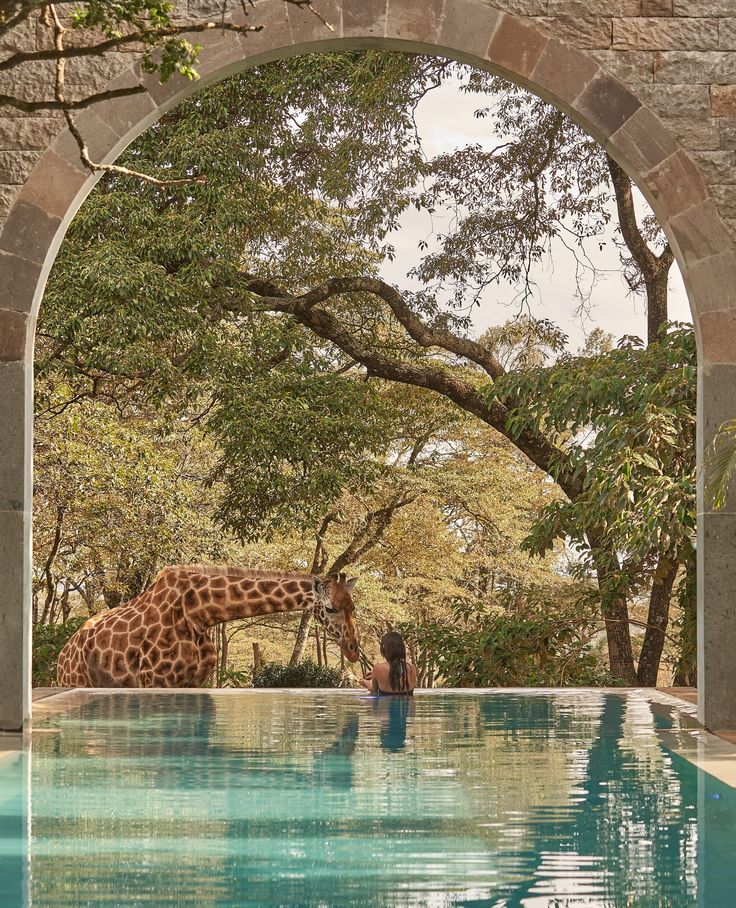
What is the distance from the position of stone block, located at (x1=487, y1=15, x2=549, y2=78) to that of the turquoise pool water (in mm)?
3406

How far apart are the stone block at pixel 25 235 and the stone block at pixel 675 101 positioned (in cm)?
310

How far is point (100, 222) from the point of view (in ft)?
41.3

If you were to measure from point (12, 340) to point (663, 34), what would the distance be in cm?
371

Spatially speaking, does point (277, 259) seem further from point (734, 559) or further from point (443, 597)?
point (734, 559)

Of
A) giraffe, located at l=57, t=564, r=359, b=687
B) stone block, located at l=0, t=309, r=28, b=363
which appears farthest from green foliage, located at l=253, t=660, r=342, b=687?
stone block, located at l=0, t=309, r=28, b=363

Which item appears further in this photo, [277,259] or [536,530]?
[277,259]

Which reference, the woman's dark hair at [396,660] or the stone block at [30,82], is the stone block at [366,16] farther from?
the woman's dark hair at [396,660]

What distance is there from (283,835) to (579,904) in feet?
3.71

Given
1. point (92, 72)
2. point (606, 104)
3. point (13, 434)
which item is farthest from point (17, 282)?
point (606, 104)

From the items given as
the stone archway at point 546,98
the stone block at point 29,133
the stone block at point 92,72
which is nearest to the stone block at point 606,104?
the stone archway at point 546,98

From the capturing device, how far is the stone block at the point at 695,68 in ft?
22.3

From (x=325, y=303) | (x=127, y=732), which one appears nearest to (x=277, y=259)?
(x=325, y=303)

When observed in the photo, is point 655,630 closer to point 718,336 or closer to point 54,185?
point 718,336

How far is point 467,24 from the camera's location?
268 inches
